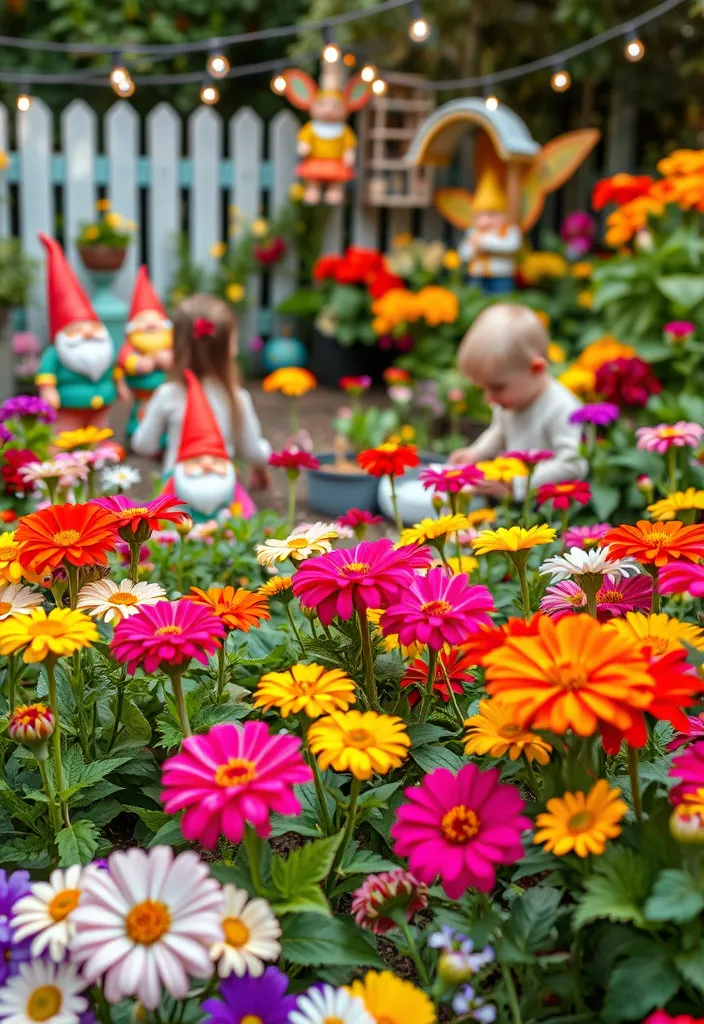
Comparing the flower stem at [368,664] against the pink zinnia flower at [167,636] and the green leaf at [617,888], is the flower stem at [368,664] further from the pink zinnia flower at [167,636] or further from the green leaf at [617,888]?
the green leaf at [617,888]

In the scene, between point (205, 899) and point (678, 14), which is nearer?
point (205, 899)

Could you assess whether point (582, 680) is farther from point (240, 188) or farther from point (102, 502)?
point (240, 188)

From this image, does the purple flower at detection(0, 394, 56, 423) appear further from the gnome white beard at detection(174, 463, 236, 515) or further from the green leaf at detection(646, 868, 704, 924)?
the green leaf at detection(646, 868, 704, 924)

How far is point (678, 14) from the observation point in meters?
5.18

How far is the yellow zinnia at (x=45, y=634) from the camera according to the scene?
100cm

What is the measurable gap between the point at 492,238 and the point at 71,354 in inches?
84.4

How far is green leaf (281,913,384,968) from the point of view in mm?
968

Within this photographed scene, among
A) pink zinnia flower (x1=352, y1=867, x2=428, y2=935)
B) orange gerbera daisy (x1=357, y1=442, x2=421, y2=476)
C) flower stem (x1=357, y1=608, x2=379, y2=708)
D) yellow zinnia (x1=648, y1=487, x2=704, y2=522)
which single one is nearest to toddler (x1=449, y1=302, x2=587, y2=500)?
orange gerbera daisy (x1=357, y1=442, x2=421, y2=476)

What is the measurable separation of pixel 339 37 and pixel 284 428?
75.3 inches

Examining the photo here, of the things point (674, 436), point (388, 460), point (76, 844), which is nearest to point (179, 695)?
point (76, 844)

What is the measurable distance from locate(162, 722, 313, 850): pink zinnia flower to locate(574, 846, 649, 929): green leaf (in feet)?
0.80

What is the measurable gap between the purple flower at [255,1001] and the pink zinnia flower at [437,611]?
0.32 meters

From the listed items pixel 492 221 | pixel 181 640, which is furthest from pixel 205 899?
pixel 492 221

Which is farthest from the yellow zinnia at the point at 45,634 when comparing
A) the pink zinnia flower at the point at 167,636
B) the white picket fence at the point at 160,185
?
the white picket fence at the point at 160,185
